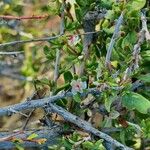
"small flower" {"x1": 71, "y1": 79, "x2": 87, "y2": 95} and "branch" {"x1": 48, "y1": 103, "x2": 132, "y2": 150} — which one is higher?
"small flower" {"x1": 71, "y1": 79, "x2": 87, "y2": 95}

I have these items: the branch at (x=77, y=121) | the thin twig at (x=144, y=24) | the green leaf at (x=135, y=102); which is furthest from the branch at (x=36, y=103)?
the thin twig at (x=144, y=24)

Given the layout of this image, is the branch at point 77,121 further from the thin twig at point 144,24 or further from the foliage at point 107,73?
the thin twig at point 144,24

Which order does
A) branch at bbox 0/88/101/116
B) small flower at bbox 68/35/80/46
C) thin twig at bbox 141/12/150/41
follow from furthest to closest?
small flower at bbox 68/35/80/46
branch at bbox 0/88/101/116
thin twig at bbox 141/12/150/41

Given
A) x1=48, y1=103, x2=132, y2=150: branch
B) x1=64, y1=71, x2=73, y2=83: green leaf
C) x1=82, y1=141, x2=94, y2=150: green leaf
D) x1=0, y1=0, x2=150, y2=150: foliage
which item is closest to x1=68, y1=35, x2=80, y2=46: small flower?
x1=0, y1=0, x2=150, y2=150: foliage

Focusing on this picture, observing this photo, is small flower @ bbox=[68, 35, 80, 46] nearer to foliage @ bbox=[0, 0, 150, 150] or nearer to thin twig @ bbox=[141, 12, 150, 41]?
foliage @ bbox=[0, 0, 150, 150]

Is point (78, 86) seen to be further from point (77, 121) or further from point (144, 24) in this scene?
point (144, 24)

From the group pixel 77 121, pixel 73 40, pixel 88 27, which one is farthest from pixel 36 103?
pixel 88 27
